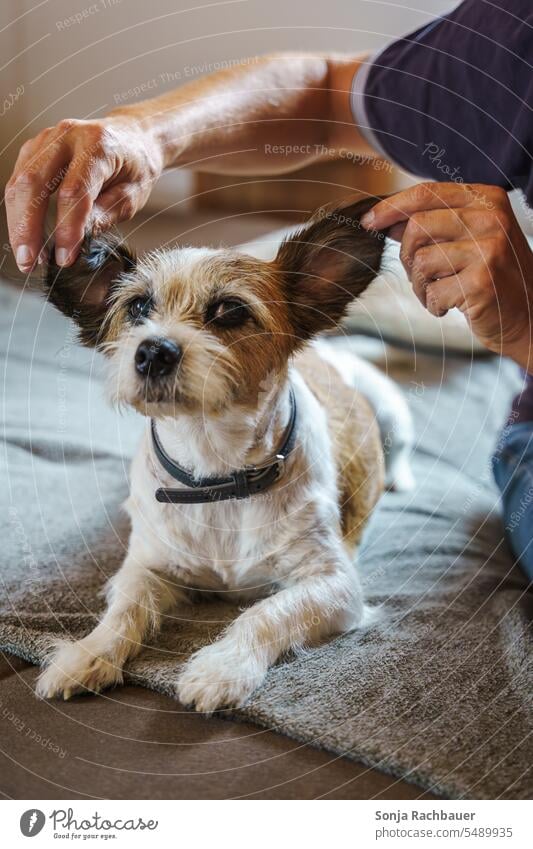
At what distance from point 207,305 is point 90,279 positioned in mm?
258

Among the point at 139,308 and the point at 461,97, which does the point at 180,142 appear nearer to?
the point at 139,308

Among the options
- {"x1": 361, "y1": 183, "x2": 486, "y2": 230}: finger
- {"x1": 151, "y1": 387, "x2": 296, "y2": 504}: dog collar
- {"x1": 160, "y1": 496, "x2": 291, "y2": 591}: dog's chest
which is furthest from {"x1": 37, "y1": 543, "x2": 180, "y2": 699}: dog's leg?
{"x1": 361, "y1": 183, "x2": 486, "y2": 230}: finger

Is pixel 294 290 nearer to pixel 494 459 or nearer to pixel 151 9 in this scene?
pixel 151 9

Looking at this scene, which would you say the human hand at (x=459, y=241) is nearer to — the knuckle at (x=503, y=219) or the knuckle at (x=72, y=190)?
the knuckle at (x=503, y=219)

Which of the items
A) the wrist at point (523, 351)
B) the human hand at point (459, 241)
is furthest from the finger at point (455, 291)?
the wrist at point (523, 351)

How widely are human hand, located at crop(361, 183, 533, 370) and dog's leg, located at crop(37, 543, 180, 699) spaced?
95cm

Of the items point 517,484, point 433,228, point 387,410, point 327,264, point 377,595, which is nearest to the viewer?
point 433,228

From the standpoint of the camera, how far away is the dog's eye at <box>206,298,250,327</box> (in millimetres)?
1698

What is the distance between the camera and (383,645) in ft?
6.08

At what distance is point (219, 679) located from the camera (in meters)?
1.61

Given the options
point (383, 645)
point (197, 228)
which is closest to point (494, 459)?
point (383, 645)

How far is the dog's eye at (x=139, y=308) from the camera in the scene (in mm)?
1708

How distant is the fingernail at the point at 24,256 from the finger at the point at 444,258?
0.80 m

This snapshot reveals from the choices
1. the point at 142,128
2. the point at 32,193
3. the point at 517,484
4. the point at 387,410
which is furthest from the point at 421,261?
the point at 387,410
